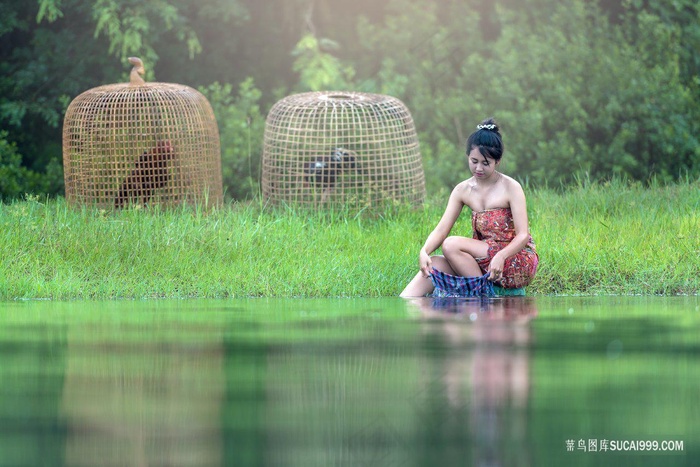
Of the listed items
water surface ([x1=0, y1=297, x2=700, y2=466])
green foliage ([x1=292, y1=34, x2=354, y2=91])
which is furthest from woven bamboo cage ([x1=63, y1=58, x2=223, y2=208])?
water surface ([x1=0, y1=297, x2=700, y2=466])

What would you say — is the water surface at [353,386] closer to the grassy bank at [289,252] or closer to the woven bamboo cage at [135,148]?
the grassy bank at [289,252]

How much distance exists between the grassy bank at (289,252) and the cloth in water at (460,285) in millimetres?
701

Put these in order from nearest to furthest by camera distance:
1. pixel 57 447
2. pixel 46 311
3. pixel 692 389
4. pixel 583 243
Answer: pixel 57 447
pixel 692 389
pixel 46 311
pixel 583 243

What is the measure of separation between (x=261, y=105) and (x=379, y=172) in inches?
183

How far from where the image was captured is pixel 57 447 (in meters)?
3.92

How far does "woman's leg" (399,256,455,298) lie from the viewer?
27.3 ft

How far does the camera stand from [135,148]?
11367 mm

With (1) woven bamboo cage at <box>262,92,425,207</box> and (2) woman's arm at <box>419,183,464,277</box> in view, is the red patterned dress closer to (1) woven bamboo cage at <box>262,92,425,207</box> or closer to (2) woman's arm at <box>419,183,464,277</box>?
(2) woman's arm at <box>419,183,464,277</box>

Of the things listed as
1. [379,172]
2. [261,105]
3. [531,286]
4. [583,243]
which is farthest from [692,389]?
[261,105]

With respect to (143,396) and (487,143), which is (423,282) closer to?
(487,143)

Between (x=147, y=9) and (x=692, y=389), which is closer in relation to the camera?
(x=692, y=389)

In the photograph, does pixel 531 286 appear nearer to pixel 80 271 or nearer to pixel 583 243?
pixel 583 243

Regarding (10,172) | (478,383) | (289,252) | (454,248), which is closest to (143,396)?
(478,383)

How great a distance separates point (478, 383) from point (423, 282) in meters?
3.50
